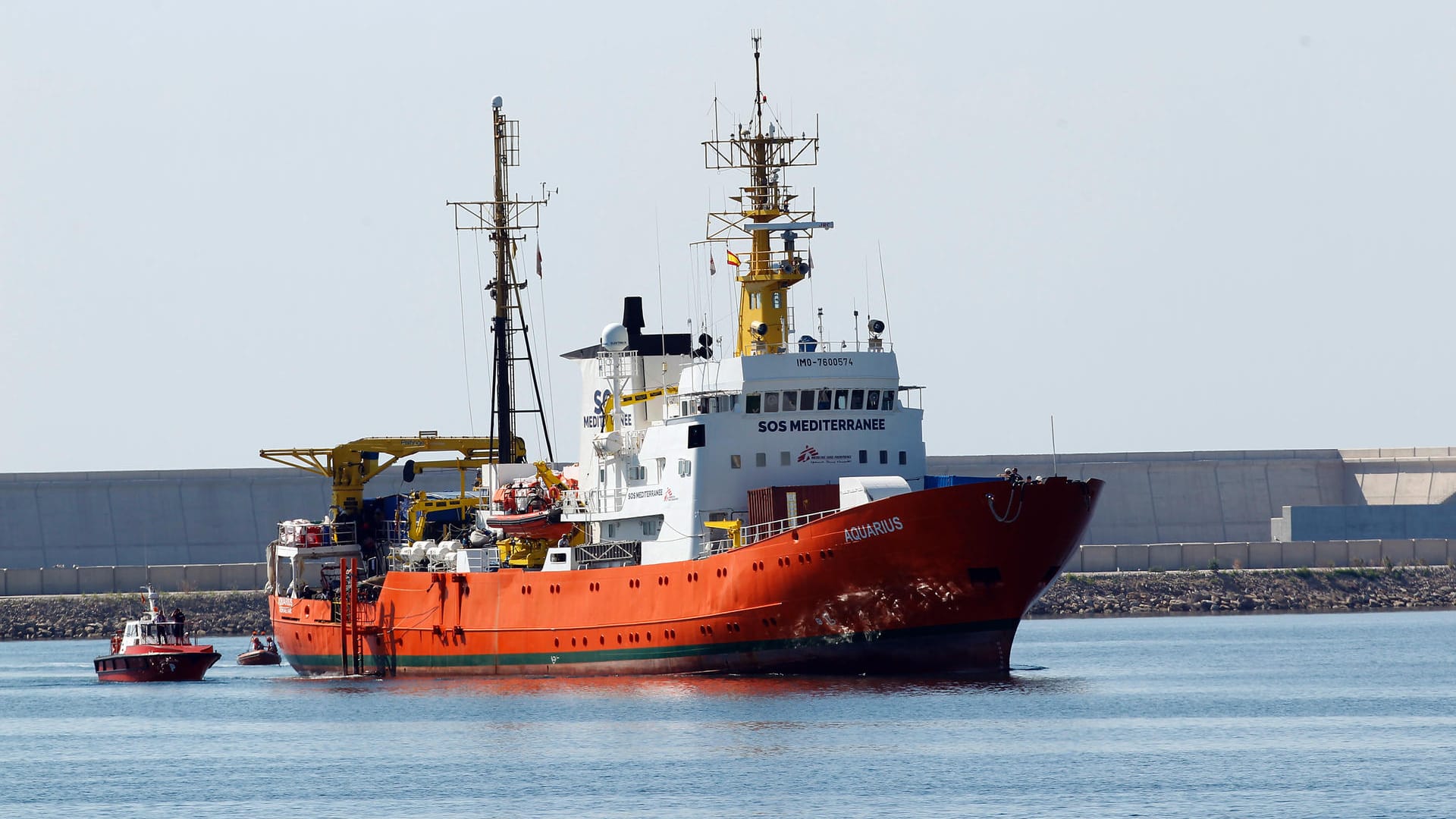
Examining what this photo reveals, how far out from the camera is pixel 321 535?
221 ft

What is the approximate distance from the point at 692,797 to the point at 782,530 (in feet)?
44.9

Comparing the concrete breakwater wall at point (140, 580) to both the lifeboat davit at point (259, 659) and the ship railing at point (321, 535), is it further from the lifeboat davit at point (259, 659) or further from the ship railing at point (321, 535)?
the ship railing at point (321, 535)

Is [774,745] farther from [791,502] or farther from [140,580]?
[140,580]

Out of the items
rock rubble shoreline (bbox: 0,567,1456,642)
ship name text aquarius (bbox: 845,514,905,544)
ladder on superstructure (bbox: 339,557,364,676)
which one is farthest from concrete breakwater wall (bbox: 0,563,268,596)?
ship name text aquarius (bbox: 845,514,905,544)

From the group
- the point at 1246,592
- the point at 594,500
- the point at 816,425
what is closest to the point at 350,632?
the point at 594,500

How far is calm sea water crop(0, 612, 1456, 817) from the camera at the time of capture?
116ft

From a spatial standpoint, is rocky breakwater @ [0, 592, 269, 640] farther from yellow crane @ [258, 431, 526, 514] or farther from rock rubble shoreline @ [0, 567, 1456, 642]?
yellow crane @ [258, 431, 526, 514]

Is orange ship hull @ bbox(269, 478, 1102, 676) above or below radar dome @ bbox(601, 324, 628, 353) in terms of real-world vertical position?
below

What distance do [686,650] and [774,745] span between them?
406 inches

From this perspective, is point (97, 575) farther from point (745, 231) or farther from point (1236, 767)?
point (1236, 767)

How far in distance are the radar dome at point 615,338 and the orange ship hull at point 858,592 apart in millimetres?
6959

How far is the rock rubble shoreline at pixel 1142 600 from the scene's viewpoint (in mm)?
92562

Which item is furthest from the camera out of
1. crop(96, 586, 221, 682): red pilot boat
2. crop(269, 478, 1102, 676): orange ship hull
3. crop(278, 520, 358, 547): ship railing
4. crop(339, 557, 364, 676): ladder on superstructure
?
crop(278, 520, 358, 547): ship railing

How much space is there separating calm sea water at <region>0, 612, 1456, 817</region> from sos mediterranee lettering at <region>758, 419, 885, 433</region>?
612 centimetres
